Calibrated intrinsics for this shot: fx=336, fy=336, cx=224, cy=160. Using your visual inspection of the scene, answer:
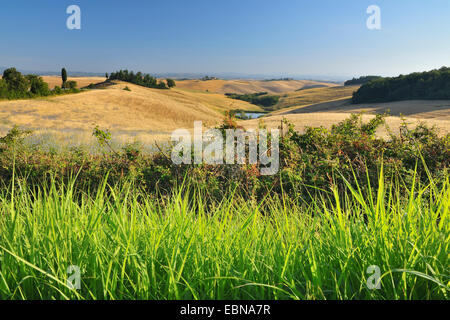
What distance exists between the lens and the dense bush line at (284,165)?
537cm

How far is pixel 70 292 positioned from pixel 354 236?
1646mm

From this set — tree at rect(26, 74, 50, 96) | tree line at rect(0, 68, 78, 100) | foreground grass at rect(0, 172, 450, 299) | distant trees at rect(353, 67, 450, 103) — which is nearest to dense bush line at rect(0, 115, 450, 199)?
foreground grass at rect(0, 172, 450, 299)

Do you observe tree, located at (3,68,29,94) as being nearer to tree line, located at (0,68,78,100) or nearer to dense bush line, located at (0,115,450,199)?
tree line, located at (0,68,78,100)

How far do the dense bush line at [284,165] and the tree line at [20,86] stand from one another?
32.6 m

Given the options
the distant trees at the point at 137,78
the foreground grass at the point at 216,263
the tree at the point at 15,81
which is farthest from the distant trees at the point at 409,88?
the foreground grass at the point at 216,263

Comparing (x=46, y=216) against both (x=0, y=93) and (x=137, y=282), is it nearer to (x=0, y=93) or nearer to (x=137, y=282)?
(x=137, y=282)

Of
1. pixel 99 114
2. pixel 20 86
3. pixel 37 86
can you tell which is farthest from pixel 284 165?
pixel 37 86

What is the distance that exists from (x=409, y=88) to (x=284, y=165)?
45.7 m

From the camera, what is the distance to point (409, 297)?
171 centimetres

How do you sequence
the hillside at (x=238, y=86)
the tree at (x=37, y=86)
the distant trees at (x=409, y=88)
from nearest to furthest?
the tree at (x=37, y=86) → the distant trees at (x=409, y=88) → the hillside at (x=238, y=86)

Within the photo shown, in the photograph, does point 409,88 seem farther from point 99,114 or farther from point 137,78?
point 137,78

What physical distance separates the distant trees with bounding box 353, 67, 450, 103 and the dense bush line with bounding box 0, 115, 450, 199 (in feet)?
136

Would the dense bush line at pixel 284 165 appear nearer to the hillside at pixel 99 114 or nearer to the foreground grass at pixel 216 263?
the foreground grass at pixel 216 263
